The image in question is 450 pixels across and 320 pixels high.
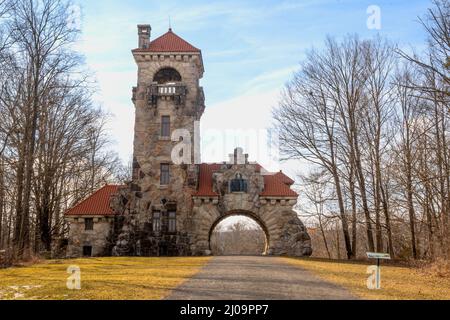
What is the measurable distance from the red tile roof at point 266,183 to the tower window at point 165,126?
347 centimetres

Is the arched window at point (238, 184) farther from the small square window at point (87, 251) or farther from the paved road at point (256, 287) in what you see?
the paved road at point (256, 287)

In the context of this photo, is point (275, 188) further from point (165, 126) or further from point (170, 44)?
point (170, 44)

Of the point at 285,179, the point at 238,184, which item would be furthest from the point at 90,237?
the point at 285,179

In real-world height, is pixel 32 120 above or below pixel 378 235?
above

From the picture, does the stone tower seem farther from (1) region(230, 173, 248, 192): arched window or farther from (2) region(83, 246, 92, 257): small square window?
(1) region(230, 173, 248, 192): arched window

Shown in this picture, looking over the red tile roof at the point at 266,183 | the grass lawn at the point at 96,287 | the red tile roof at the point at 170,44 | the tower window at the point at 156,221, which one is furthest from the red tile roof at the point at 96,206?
the grass lawn at the point at 96,287

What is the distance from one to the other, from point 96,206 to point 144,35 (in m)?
12.6

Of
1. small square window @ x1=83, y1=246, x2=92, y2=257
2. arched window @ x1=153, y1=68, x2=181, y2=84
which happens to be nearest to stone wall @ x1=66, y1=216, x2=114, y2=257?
small square window @ x1=83, y1=246, x2=92, y2=257

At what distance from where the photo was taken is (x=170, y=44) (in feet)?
114

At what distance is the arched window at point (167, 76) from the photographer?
35.3 meters
